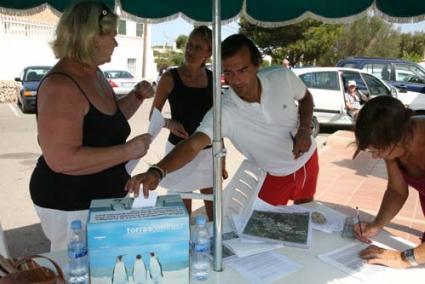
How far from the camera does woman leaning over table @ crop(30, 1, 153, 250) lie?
1528 mm

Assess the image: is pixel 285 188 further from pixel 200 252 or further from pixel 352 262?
pixel 200 252

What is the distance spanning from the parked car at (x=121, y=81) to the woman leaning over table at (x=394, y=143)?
1157cm

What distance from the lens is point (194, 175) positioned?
2789mm

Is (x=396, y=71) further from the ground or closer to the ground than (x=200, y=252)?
further from the ground

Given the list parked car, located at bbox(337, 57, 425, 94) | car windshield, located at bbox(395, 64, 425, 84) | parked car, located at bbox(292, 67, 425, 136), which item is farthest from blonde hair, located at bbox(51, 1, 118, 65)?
car windshield, located at bbox(395, 64, 425, 84)

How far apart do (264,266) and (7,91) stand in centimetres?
1393

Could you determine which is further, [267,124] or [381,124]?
[267,124]

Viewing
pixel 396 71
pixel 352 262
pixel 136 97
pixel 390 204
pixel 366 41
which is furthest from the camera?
pixel 366 41

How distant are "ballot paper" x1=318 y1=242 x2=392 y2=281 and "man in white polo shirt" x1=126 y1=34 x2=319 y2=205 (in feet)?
2.11

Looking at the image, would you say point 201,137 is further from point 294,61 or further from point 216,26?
point 294,61

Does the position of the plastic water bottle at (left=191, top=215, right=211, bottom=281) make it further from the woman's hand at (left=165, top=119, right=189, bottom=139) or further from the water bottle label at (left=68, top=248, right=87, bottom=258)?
the woman's hand at (left=165, top=119, right=189, bottom=139)

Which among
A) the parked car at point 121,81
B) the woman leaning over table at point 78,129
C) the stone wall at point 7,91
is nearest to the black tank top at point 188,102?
the woman leaning over table at point 78,129

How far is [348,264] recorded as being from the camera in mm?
1480

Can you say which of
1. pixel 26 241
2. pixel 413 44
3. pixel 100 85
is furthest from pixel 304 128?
pixel 413 44
